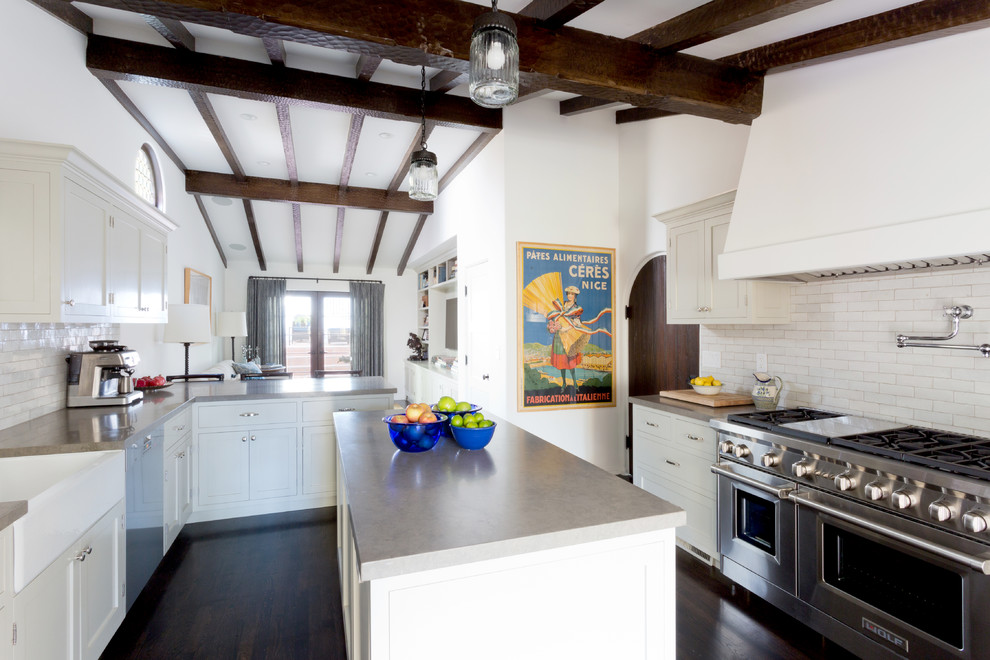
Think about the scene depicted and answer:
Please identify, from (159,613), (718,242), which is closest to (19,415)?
(159,613)

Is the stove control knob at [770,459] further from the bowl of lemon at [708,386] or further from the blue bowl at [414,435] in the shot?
the blue bowl at [414,435]

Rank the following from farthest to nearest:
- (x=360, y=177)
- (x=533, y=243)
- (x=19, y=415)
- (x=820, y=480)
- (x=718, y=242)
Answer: (x=360, y=177) → (x=533, y=243) → (x=718, y=242) → (x=19, y=415) → (x=820, y=480)

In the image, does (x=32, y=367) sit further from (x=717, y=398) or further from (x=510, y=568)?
(x=717, y=398)

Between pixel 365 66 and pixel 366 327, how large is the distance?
5.83 meters

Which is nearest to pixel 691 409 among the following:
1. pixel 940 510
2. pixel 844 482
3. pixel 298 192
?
pixel 844 482

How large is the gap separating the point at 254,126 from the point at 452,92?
6.69 ft

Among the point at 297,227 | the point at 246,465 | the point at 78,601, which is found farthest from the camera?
the point at 297,227

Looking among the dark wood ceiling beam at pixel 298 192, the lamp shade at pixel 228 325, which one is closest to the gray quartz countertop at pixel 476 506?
the dark wood ceiling beam at pixel 298 192

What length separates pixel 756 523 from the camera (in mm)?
2457

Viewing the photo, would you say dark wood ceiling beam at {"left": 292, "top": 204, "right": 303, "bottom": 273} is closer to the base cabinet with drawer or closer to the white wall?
the white wall

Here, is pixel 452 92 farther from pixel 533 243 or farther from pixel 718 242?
pixel 718 242

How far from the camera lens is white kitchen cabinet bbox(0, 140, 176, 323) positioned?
2.08m

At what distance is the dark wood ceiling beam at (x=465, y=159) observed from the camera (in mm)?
4398

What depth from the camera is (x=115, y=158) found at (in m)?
3.58
